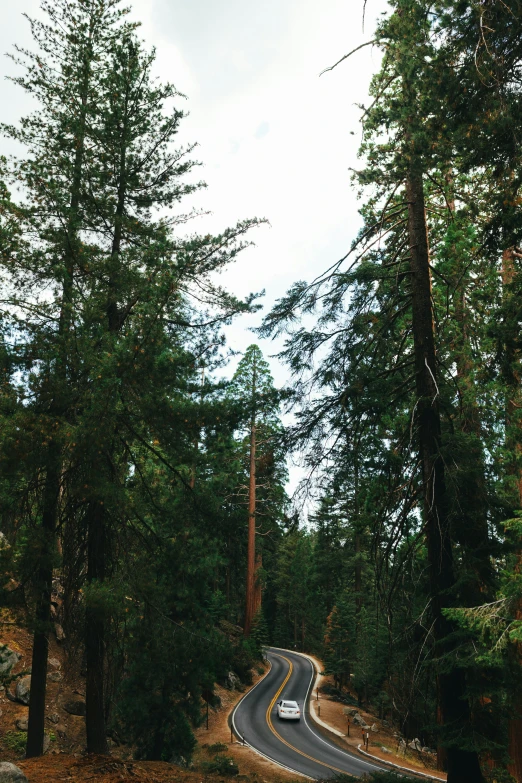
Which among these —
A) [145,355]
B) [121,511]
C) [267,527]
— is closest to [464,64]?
[145,355]

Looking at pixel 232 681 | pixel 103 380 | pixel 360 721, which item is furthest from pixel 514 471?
pixel 232 681

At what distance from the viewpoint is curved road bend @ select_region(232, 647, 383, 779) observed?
747 inches

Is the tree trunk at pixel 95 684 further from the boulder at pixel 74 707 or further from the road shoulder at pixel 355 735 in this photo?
the road shoulder at pixel 355 735

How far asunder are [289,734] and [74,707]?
41.1 feet

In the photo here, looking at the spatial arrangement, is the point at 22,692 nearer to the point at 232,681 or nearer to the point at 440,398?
the point at 440,398

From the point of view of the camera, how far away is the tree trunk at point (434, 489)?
23.0 feet

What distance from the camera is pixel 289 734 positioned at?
2353cm

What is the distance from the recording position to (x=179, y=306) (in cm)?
1083

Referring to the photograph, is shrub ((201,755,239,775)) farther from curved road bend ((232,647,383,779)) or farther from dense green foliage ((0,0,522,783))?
dense green foliage ((0,0,522,783))

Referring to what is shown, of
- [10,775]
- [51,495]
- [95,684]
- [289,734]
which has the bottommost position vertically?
[289,734]

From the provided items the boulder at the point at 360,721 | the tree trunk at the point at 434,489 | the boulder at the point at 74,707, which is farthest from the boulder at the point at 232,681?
the tree trunk at the point at 434,489

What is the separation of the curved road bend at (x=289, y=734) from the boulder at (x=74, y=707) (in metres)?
7.92

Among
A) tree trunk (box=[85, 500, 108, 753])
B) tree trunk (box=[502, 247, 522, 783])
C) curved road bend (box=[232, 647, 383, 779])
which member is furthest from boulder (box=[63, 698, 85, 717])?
tree trunk (box=[502, 247, 522, 783])

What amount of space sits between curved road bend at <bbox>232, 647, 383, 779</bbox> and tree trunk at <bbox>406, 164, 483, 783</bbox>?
1067 centimetres
